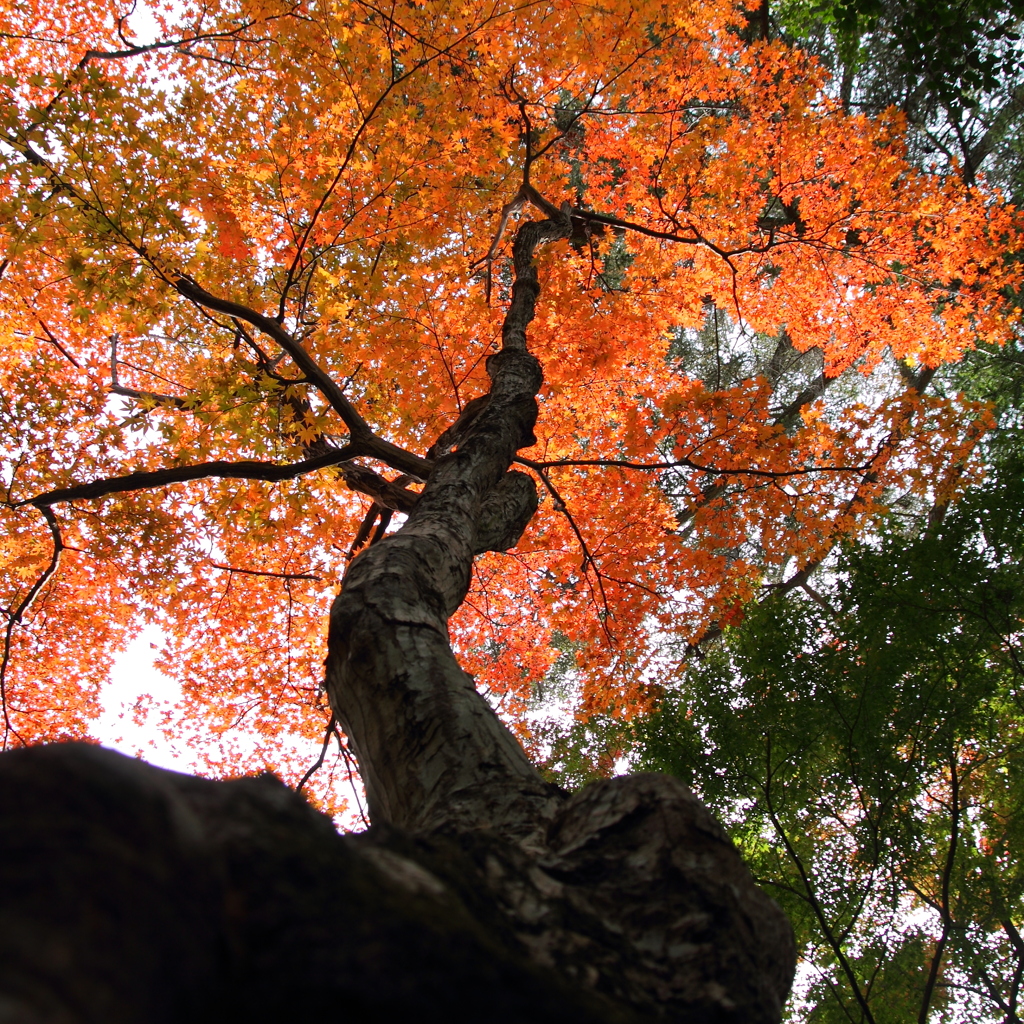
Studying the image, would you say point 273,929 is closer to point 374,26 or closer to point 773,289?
point 374,26

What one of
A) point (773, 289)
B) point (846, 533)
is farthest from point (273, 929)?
point (773, 289)

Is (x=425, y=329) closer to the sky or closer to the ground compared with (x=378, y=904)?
closer to the sky

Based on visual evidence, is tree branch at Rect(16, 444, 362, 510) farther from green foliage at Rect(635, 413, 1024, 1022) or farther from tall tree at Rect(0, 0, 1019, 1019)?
green foliage at Rect(635, 413, 1024, 1022)

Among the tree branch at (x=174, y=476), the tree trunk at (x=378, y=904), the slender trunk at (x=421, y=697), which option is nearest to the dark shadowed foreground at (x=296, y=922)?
the tree trunk at (x=378, y=904)

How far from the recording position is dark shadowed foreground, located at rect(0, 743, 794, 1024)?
52cm

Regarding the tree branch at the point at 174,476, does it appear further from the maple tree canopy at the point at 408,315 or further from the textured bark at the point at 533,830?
the textured bark at the point at 533,830

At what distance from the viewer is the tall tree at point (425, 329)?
168 inches

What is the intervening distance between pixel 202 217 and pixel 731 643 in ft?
23.3

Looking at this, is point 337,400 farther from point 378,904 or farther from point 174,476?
point 378,904

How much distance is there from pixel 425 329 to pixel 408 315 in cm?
45

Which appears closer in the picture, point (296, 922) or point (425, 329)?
point (296, 922)

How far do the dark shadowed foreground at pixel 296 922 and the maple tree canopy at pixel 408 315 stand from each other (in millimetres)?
2997

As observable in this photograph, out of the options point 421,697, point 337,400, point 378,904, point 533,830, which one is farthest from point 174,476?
point 378,904

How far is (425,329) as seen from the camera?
19.7 feet
